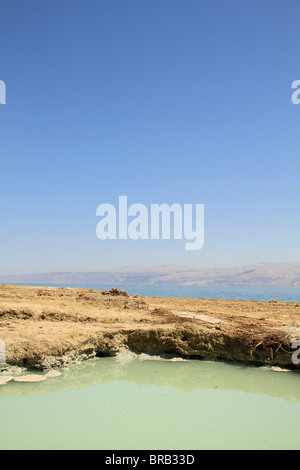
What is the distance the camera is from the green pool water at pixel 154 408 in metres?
4.82

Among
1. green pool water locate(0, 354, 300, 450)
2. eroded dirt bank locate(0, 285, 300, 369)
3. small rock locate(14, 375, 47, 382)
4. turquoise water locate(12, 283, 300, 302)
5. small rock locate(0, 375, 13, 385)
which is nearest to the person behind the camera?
green pool water locate(0, 354, 300, 450)

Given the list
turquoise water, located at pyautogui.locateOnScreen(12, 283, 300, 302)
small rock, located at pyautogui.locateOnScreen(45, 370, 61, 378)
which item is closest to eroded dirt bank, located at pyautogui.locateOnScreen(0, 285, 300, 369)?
small rock, located at pyautogui.locateOnScreen(45, 370, 61, 378)

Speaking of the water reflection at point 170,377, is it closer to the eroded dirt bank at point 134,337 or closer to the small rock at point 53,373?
the small rock at point 53,373

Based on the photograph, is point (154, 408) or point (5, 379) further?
point (5, 379)

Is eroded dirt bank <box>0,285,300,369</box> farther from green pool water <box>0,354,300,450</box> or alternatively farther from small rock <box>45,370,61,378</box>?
green pool water <box>0,354,300,450</box>

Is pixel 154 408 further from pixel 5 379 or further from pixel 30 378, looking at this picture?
pixel 5 379

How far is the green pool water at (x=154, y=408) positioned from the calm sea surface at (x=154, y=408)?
0.02 m

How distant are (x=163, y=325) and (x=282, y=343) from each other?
131 inches

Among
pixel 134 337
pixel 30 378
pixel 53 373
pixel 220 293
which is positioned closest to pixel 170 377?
pixel 134 337

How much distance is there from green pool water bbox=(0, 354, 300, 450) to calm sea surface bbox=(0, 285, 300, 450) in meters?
0.02

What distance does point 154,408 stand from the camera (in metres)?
5.92

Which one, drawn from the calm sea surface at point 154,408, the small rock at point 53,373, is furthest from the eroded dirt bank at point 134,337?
the calm sea surface at point 154,408

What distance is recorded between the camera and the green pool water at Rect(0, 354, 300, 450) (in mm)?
4816

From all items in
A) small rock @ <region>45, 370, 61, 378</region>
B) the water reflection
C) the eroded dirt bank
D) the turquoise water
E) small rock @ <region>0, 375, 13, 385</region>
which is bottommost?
the turquoise water
